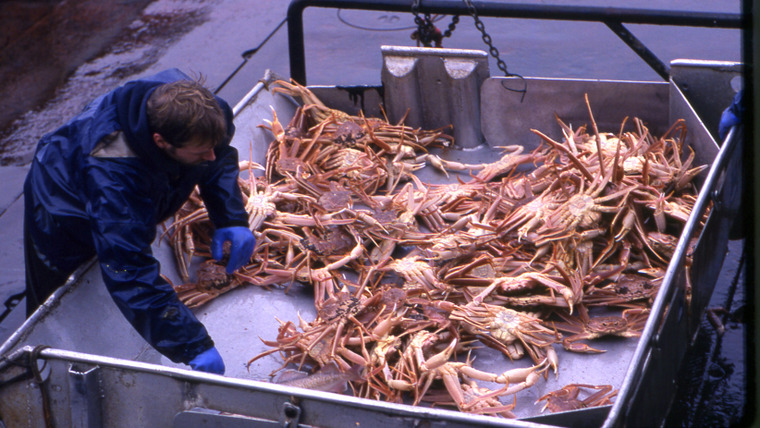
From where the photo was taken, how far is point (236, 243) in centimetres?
292

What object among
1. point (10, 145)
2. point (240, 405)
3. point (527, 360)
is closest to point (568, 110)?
point (527, 360)

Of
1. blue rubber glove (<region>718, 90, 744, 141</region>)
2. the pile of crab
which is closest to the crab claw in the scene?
the pile of crab

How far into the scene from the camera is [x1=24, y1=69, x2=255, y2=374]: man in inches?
89.0

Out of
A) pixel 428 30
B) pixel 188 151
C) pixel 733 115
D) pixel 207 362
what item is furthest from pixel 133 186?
pixel 733 115

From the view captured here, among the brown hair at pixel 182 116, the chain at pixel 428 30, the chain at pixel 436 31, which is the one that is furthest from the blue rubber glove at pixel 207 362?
the chain at pixel 428 30

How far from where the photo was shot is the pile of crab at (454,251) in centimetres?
259

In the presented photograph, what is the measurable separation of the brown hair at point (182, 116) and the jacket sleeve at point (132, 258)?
0.56 ft

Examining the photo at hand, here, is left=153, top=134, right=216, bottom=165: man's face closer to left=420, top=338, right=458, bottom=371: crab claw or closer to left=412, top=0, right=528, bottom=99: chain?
left=420, top=338, right=458, bottom=371: crab claw

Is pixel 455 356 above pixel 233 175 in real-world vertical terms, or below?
below

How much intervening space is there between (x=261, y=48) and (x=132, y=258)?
4.76 metres

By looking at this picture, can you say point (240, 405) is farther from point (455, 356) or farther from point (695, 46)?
point (695, 46)

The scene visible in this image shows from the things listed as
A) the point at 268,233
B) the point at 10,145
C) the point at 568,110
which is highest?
the point at 568,110

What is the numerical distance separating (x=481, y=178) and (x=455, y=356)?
1215mm

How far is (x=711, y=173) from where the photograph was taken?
98.1 inches
